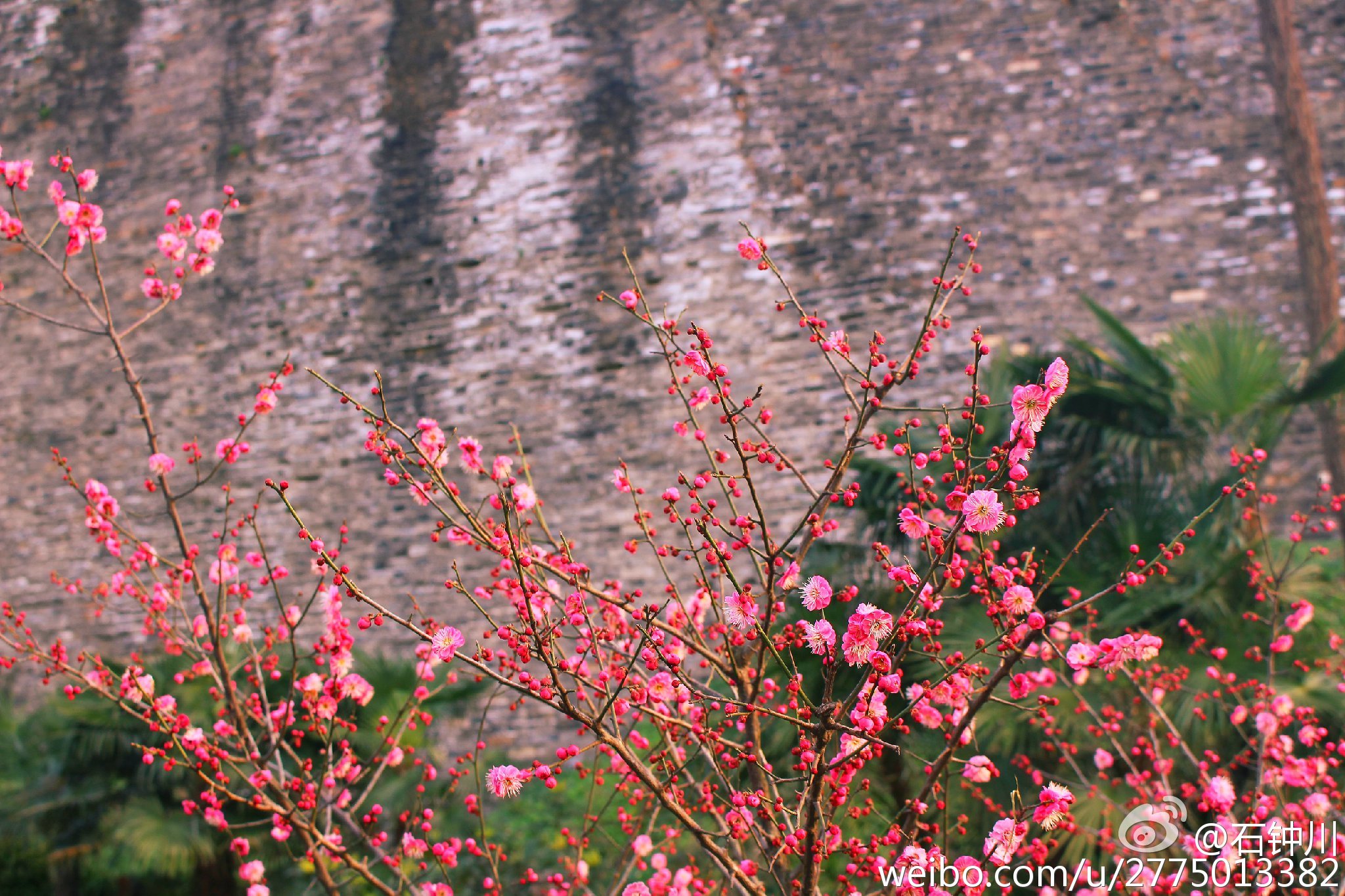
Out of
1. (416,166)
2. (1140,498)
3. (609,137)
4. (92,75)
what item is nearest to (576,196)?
(609,137)

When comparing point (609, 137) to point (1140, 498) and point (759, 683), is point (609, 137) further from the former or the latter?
point (759, 683)

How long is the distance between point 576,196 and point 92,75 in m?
4.65

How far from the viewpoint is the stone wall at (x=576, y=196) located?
6086 millimetres

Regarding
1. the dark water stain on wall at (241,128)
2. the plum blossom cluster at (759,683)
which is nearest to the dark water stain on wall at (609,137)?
the plum blossom cluster at (759,683)

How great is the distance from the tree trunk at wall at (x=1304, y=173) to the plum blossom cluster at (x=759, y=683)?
1.17 metres

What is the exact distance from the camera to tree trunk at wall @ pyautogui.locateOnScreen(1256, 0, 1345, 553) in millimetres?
5336

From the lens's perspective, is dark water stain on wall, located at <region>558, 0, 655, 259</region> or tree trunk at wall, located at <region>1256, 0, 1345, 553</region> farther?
dark water stain on wall, located at <region>558, 0, 655, 259</region>

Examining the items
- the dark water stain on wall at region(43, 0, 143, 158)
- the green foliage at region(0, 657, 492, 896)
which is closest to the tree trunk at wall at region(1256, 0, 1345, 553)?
the green foliage at region(0, 657, 492, 896)

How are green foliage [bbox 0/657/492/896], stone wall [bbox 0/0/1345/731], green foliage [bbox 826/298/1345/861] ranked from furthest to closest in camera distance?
stone wall [bbox 0/0/1345/731]
green foliage [bbox 0/657/492/896]
green foliage [bbox 826/298/1345/861]

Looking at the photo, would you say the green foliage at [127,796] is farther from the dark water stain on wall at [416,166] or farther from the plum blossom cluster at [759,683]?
the dark water stain on wall at [416,166]

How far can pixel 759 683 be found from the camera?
2.17 m

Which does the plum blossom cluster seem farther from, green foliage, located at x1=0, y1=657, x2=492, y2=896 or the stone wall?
the stone wall

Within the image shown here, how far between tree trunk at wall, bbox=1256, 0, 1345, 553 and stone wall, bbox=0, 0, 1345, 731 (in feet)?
0.97

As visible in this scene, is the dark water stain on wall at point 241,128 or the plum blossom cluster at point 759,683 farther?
the dark water stain on wall at point 241,128
